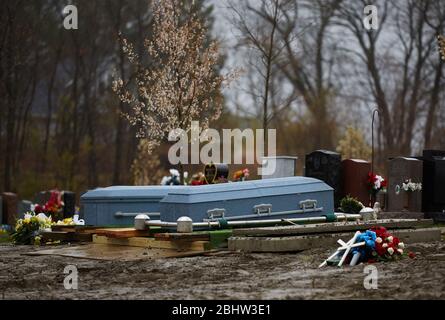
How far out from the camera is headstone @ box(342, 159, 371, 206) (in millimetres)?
21375

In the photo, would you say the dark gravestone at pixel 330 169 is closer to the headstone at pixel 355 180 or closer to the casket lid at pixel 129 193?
the headstone at pixel 355 180

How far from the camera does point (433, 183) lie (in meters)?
20.2

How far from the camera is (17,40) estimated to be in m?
35.9

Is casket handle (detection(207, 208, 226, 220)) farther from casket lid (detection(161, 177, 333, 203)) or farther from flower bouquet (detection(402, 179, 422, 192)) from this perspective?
flower bouquet (detection(402, 179, 422, 192))

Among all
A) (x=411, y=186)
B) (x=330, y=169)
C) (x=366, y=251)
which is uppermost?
(x=330, y=169)

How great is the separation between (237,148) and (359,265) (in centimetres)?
3376

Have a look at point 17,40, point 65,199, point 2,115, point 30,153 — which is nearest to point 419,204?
point 65,199

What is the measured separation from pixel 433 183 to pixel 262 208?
5709 millimetres

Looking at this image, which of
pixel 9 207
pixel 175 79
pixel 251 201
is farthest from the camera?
pixel 9 207

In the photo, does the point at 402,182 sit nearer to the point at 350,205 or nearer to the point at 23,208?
the point at 350,205

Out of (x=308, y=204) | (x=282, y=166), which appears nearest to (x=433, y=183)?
(x=282, y=166)

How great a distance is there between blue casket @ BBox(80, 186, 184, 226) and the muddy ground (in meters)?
3.35

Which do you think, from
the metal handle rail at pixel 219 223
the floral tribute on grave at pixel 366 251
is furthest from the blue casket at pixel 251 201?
the floral tribute on grave at pixel 366 251

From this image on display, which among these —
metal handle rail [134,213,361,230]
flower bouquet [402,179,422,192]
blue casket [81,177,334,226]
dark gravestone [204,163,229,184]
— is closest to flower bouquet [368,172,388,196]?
flower bouquet [402,179,422,192]
